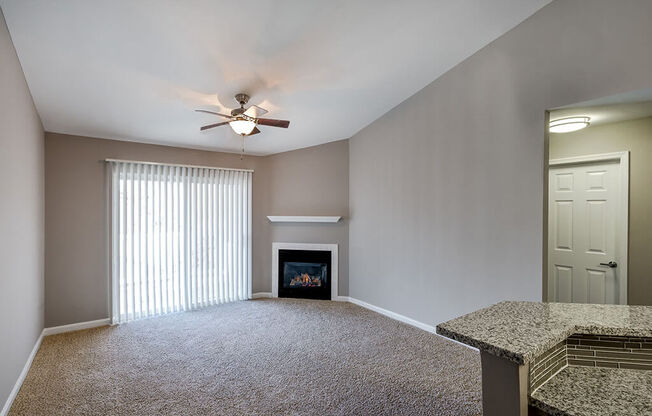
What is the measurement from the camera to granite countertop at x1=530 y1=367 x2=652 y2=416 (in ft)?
3.34

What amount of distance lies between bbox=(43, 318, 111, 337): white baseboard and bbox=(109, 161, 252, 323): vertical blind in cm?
15

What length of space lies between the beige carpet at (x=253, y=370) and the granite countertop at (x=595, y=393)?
1.38 metres

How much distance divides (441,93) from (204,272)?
13.4 feet

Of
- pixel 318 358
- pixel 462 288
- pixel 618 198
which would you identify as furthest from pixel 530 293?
pixel 318 358

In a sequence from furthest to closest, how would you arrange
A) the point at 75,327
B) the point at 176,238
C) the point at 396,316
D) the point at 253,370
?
the point at 176,238
the point at 396,316
the point at 75,327
the point at 253,370

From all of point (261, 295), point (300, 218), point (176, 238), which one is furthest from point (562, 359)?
point (261, 295)

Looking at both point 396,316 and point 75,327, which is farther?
point 396,316

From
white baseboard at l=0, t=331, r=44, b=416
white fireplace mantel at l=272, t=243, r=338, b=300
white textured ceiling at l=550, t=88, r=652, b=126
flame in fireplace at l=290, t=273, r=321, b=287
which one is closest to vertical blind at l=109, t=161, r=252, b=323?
white fireplace mantel at l=272, t=243, r=338, b=300

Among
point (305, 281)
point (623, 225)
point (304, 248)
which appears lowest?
point (305, 281)

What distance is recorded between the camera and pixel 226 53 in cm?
270

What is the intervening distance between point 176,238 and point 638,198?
5379 millimetres

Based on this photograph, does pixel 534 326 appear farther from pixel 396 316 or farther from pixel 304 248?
pixel 304 248

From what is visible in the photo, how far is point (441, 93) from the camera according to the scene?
12.2ft

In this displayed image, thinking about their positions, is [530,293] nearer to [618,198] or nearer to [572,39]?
[618,198]
